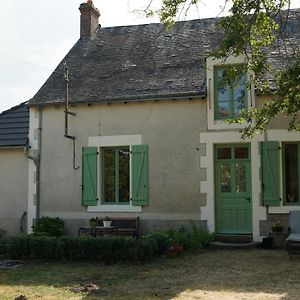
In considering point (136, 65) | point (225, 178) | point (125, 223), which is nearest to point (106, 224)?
point (125, 223)

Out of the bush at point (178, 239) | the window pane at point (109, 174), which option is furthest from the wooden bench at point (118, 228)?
the bush at point (178, 239)

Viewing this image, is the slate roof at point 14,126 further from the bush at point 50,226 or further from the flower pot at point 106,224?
the flower pot at point 106,224

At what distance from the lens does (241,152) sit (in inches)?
496

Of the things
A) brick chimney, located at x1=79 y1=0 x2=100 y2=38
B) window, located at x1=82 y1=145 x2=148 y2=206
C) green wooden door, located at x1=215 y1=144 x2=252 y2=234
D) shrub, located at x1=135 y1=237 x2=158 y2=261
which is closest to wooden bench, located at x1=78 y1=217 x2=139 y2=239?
window, located at x1=82 y1=145 x2=148 y2=206

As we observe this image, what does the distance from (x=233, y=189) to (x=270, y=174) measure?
1.02m

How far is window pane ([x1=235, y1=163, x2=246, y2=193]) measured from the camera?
12500 millimetres

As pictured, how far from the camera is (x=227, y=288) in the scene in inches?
307

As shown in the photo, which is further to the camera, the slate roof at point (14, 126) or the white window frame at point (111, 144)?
the slate roof at point (14, 126)

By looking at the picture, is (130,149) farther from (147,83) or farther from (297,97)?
(297,97)

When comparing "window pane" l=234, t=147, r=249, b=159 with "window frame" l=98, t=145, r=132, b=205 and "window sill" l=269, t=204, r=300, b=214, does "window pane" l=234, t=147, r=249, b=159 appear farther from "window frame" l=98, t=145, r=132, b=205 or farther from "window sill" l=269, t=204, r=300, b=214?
"window frame" l=98, t=145, r=132, b=205

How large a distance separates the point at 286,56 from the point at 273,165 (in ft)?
9.46

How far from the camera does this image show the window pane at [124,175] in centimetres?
1318

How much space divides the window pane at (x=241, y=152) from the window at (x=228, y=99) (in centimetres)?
85

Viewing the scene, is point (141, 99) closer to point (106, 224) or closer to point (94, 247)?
point (106, 224)
